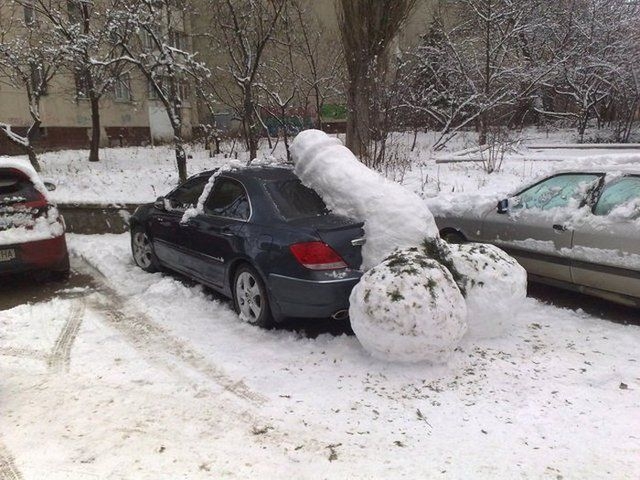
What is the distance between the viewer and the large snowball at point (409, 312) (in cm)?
365

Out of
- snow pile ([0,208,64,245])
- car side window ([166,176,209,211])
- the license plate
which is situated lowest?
the license plate

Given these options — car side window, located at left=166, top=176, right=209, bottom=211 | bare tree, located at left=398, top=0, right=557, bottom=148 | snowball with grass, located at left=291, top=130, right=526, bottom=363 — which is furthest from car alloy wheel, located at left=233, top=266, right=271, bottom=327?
bare tree, located at left=398, top=0, right=557, bottom=148

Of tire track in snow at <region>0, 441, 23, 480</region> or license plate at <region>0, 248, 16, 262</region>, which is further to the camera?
license plate at <region>0, 248, 16, 262</region>

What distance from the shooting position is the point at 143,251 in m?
6.57

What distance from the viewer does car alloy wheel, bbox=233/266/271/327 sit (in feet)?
14.8

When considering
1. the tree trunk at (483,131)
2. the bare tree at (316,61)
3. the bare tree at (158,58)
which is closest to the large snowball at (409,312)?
the bare tree at (158,58)

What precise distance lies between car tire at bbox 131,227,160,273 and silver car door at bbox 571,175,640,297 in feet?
15.6

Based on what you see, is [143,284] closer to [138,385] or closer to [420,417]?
[138,385]

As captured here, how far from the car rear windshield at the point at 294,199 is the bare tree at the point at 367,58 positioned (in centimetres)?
616

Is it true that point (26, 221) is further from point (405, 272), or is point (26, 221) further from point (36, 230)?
point (405, 272)

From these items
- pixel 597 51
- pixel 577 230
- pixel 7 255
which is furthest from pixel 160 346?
pixel 597 51

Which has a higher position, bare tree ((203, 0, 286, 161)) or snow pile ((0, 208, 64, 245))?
bare tree ((203, 0, 286, 161))

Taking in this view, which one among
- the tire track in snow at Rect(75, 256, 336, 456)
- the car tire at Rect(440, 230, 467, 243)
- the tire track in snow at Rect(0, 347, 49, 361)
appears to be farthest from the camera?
the car tire at Rect(440, 230, 467, 243)

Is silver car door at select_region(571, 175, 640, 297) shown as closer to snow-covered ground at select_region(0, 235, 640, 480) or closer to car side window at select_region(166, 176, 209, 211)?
snow-covered ground at select_region(0, 235, 640, 480)
